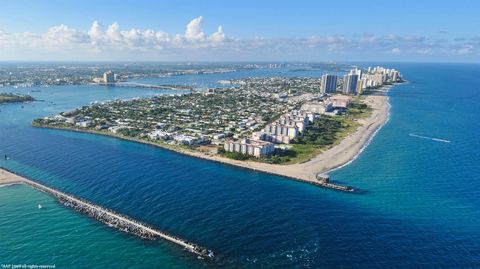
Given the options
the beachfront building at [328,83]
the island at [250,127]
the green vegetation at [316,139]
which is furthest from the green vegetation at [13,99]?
the beachfront building at [328,83]

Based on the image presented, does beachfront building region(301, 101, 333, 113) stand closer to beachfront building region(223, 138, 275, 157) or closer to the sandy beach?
the sandy beach

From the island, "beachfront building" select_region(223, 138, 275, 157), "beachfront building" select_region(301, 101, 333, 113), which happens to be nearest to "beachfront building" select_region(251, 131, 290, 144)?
the island

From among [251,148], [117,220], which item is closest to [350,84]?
[251,148]

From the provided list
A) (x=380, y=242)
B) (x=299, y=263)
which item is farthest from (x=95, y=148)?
(x=380, y=242)

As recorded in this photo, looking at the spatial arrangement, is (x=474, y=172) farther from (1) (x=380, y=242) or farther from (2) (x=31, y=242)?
(2) (x=31, y=242)

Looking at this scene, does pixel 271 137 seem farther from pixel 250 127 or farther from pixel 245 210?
pixel 245 210
